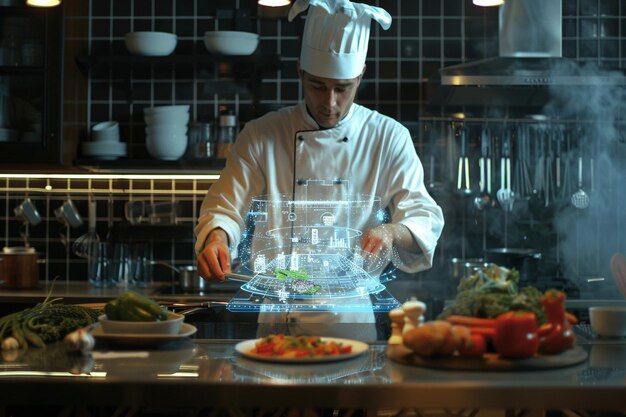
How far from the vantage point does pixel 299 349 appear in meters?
1.73

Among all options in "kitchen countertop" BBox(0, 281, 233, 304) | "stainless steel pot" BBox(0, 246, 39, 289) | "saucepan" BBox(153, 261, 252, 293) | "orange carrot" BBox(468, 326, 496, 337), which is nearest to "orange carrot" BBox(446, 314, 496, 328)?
"orange carrot" BBox(468, 326, 496, 337)

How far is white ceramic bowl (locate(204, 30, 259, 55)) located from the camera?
4.23 meters

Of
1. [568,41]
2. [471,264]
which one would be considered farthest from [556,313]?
[568,41]

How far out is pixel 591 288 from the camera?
13.7 ft

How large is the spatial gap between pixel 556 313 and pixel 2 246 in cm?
357

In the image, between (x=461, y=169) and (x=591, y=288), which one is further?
(x=461, y=169)

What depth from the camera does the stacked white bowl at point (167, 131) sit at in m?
4.30

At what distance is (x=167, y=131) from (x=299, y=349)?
2.74 metres

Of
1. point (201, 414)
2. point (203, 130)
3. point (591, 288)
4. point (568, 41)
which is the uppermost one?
point (568, 41)

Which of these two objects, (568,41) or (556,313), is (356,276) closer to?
(556,313)

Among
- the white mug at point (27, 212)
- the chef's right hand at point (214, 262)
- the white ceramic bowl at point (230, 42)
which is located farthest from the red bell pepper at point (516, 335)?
the white mug at point (27, 212)

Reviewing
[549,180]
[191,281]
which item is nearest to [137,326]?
[191,281]

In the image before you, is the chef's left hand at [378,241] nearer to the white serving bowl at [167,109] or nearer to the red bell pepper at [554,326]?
the red bell pepper at [554,326]

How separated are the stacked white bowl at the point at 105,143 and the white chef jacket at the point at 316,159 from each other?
137 centimetres
